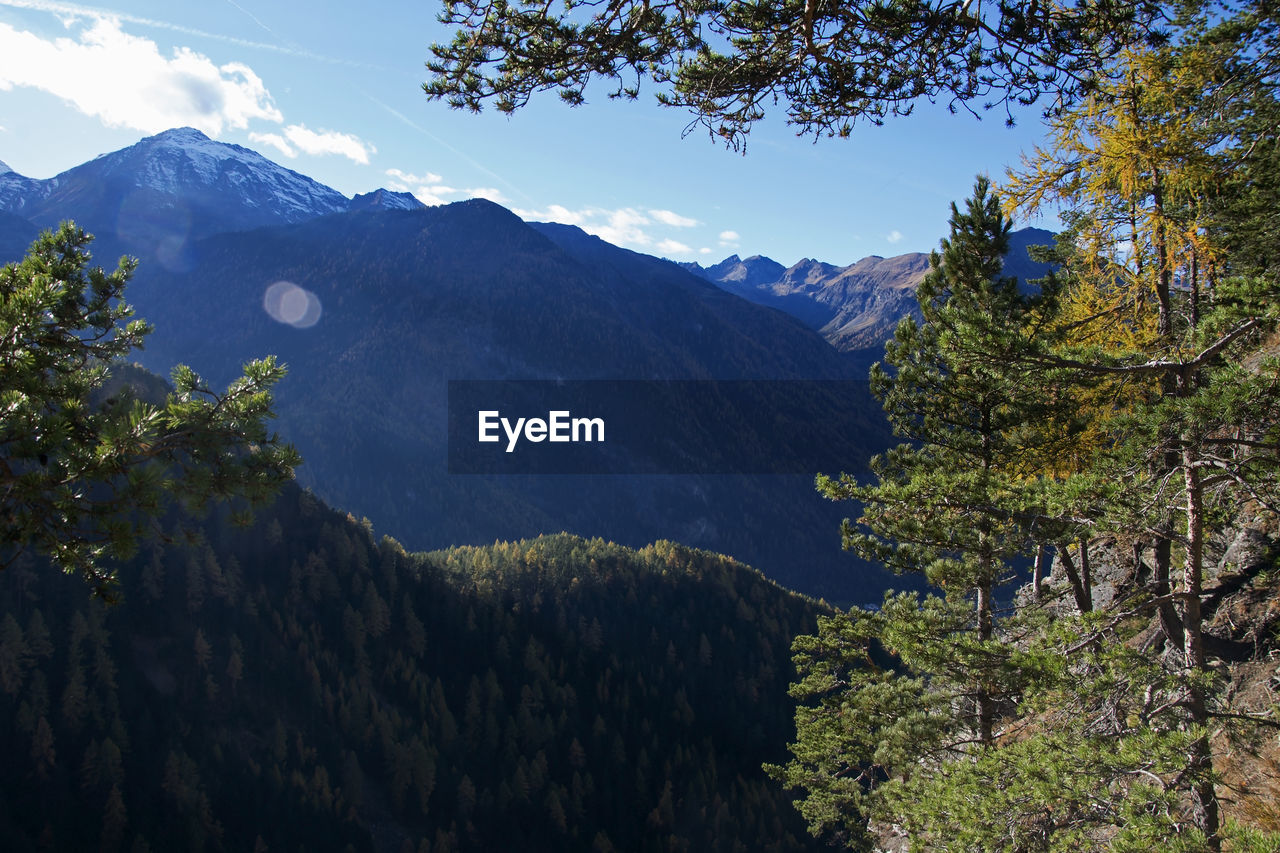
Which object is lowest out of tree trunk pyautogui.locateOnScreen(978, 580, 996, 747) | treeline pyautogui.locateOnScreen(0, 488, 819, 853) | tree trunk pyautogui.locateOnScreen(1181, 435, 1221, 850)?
treeline pyautogui.locateOnScreen(0, 488, 819, 853)

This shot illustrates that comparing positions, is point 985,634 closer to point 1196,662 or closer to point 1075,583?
point 1075,583

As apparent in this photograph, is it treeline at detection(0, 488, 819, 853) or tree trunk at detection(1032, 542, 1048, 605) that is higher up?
tree trunk at detection(1032, 542, 1048, 605)

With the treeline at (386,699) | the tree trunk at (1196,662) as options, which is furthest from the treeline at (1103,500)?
the treeline at (386,699)

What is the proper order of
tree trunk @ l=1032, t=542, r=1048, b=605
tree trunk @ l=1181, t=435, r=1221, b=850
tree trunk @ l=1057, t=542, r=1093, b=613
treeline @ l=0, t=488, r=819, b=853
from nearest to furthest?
tree trunk @ l=1181, t=435, r=1221, b=850
tree trunk @ l=1057, t=542, r=1093, b=613
tree trunk @ l=1032, t=542, r=1048, b=605
treeline @ l=0, t=488, r=819, b=853

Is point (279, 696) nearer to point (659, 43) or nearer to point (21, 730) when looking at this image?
point (21, 730)

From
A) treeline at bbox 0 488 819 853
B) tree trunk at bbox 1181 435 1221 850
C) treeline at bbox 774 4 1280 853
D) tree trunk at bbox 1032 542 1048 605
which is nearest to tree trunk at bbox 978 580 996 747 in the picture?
treeline at bbox 774 4 1280 853

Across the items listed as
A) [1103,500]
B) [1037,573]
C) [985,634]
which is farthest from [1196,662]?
[1037,573]

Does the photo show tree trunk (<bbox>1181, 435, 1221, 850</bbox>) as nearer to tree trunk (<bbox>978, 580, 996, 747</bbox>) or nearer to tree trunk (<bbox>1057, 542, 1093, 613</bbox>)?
tree trunk (<bbox>978, 580, 996, 747</bbox>)

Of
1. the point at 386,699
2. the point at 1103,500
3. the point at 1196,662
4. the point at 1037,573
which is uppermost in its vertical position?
the point at 1103,500

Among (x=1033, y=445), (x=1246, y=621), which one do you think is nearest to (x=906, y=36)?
(x=1033, y=445)

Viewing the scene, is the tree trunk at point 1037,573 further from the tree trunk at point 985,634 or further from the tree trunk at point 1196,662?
the tree trunk at point 1196,662
